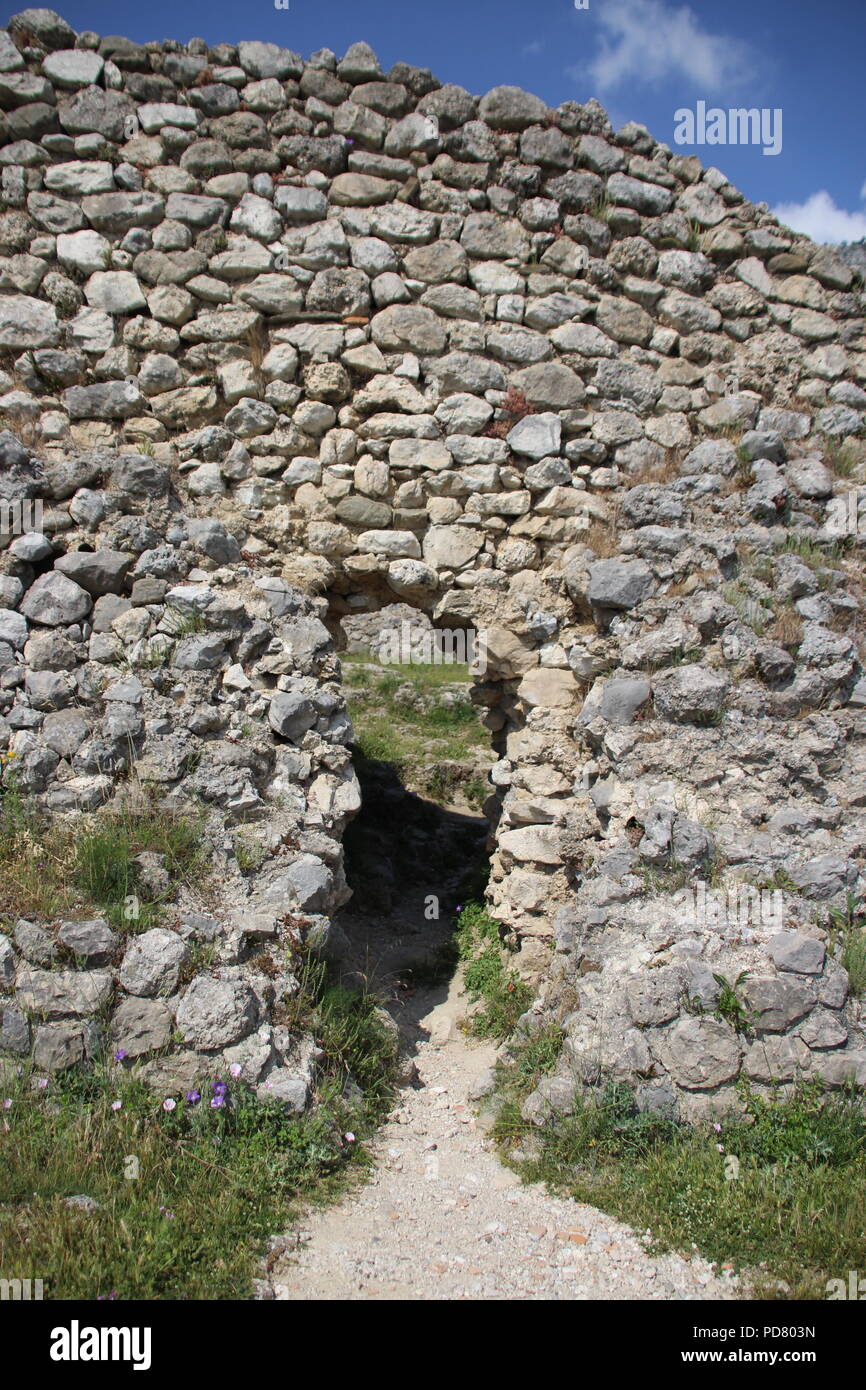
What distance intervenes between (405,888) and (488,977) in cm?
249

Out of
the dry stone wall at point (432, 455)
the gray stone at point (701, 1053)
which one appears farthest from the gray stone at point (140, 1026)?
the gray stone at point (701, 1053)

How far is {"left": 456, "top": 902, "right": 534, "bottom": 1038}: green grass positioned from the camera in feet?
16.9

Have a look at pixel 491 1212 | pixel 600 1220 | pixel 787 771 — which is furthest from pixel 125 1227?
pixel 787 771

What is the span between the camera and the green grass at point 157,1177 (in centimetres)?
291

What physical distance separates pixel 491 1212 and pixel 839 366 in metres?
6.11

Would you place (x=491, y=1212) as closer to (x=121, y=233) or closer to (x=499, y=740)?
(x=499, y=740)

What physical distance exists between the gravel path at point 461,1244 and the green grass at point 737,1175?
109mm

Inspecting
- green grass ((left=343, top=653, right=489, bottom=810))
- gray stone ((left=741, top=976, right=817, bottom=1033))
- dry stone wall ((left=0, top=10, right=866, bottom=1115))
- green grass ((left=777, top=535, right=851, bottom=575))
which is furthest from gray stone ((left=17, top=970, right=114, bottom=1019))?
green grass ((left=343, top=653, right=489, bottom=810))

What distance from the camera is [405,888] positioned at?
8109mm

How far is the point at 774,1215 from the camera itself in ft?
10.9

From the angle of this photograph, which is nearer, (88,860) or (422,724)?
(88,860)

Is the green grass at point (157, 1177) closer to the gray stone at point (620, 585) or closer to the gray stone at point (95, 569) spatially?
the gray stone at point (95, 569)

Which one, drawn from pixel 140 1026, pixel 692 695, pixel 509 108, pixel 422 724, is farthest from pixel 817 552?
pixel 422 724

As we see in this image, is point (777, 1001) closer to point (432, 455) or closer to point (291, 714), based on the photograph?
point (291, 714)
